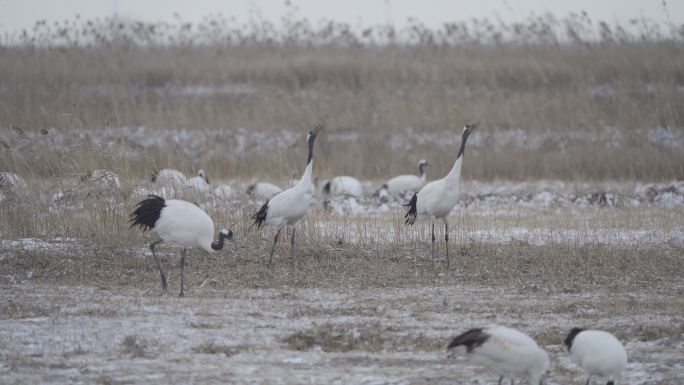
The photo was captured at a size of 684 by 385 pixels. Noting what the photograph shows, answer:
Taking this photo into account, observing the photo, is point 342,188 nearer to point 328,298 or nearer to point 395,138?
point 395,138

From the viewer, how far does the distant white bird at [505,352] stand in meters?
5.82

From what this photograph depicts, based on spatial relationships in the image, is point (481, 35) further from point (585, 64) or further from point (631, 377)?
point (631, 377)

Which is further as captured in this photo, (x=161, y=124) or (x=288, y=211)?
(x=161, y=124)

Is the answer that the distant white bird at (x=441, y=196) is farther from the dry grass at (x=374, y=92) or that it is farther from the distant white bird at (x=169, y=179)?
the dry grass at (x=374, y=92)

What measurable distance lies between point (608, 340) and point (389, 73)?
17901 millimetres

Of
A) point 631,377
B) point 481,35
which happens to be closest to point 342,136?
point 481,35

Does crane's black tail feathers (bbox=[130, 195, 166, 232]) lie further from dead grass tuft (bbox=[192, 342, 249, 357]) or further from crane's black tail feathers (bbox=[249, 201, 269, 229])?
dead grass tuft (bbox=[192, 342, 249, 357])

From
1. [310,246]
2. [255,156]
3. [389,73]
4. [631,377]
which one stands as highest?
[389,73]

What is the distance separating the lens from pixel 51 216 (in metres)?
11.3

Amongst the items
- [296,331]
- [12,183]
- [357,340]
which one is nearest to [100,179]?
[12,183]

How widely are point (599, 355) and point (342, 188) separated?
1064 cm

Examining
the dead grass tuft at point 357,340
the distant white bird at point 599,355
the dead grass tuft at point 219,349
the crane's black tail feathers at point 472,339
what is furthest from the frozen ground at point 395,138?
the crane's black tail feathers at point 472,339

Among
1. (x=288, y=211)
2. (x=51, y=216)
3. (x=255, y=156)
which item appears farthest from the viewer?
(x=255, y=156)

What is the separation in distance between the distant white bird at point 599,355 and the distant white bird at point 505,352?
0.27 metres
